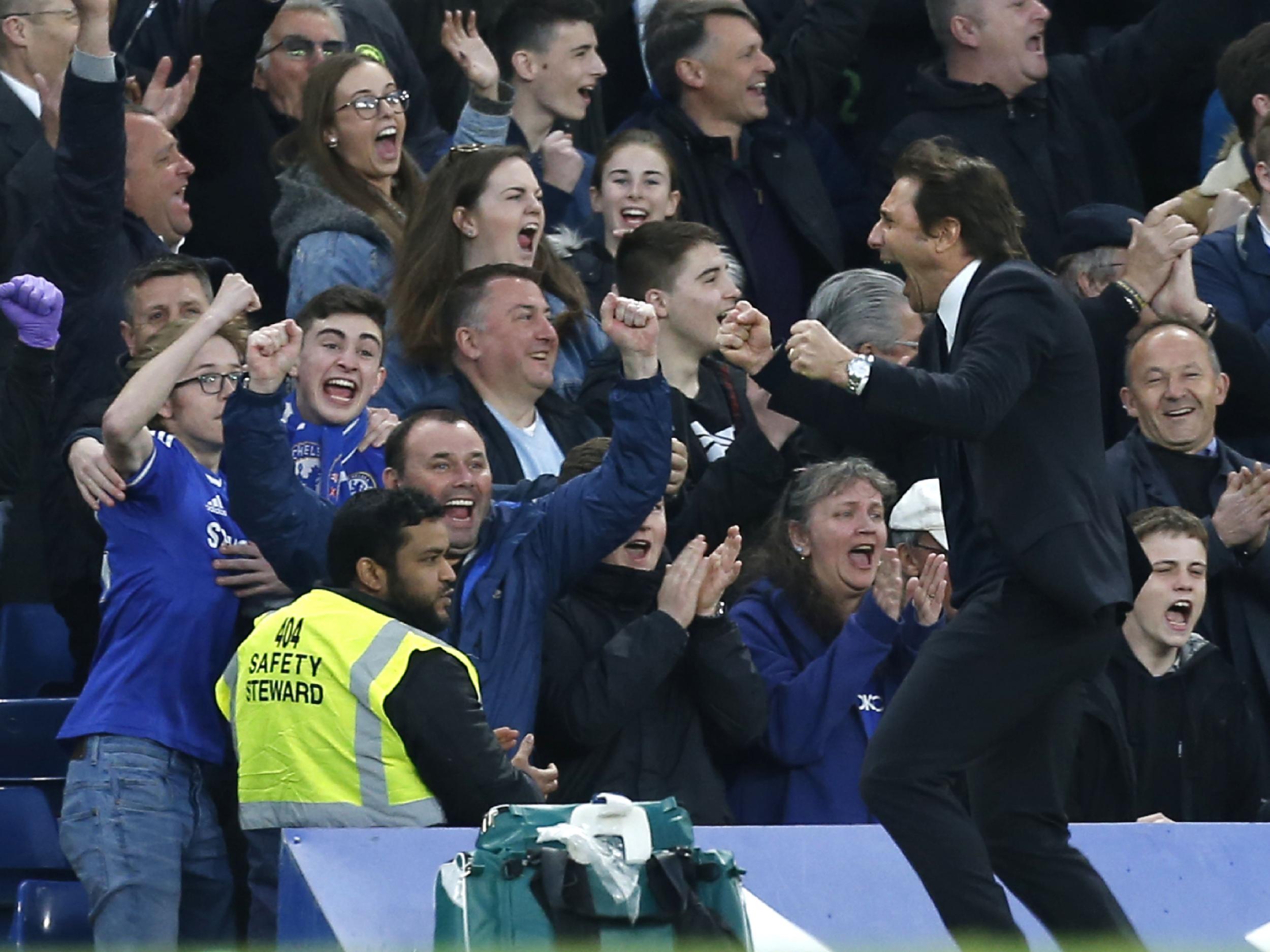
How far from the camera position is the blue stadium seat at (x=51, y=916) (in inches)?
251

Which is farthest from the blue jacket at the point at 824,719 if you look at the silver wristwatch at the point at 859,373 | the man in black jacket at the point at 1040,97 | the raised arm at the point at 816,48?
the raised arm at the point at 816,48

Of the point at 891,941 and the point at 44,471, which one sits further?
the point at 44,471

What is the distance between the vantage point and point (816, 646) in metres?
7.07

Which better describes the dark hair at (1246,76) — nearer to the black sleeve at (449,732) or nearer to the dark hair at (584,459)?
the dark hair at (584,459)

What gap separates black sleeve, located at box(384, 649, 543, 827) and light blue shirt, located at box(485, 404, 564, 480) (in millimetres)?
1484

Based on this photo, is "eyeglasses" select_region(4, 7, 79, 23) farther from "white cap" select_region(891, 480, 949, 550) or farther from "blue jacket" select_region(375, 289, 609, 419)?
"white cap" select_region(891, 480, 949, 550)

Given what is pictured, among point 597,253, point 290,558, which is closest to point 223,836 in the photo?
point 290,558

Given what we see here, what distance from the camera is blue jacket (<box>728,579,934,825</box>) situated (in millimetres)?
→ 6738

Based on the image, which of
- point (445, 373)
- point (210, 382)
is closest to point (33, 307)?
point (210, 382)

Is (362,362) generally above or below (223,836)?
above

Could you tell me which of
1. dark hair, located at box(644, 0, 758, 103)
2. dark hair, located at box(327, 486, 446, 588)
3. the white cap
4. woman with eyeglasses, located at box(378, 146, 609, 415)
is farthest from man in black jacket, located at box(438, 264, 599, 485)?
dark hair, located at box(644, 0, 758, 103)

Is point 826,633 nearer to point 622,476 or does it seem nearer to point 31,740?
point 622,476

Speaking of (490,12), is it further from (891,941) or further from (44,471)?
(891,941)

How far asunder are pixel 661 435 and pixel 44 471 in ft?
6.35
